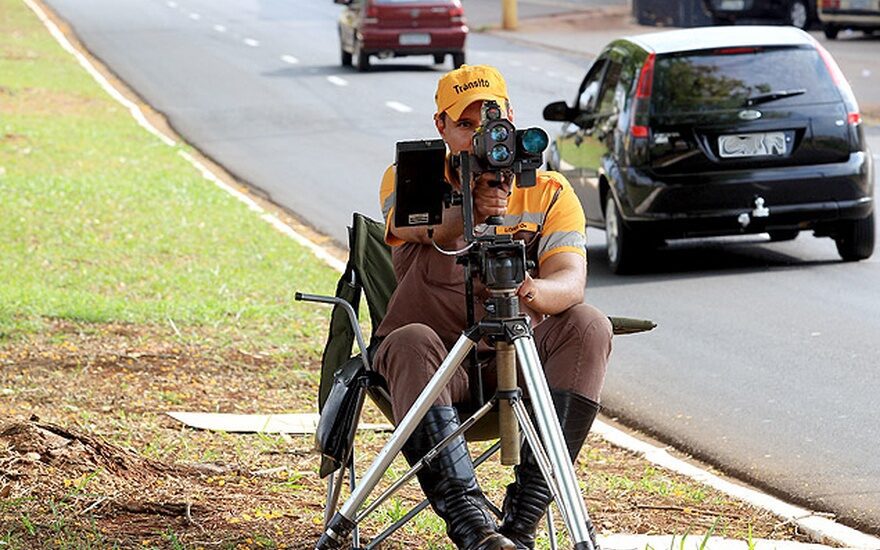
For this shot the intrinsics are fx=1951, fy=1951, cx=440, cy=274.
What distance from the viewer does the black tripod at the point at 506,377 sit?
15.3ft

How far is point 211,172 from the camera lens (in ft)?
64.1

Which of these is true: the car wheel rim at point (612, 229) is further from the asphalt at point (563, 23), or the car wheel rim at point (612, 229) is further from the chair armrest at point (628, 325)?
the asphalt at point (563, 23)

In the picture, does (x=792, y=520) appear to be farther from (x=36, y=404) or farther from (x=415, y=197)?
(x=36, y=404)

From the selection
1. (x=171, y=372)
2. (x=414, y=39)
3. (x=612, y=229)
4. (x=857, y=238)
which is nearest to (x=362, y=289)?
(x=171, y=372)

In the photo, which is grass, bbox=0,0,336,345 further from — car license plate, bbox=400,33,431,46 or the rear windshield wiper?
car license plate, bbox=400,33,431,46

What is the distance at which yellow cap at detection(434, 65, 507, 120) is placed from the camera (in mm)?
5566

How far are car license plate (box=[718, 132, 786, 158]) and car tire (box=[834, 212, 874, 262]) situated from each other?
76 cm

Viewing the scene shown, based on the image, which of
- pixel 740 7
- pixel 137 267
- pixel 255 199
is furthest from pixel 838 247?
pixel 740 7

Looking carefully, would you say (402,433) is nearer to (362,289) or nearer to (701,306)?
(362,289)

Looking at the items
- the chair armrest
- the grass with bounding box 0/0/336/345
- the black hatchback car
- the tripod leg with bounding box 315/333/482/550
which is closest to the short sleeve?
the chair armrest

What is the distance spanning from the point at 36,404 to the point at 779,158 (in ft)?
19.4

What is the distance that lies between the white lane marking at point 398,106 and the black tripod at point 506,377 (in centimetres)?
2082

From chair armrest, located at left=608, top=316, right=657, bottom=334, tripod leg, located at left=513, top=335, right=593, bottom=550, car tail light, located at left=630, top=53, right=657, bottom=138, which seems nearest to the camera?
tripod leg, located at left=513, top=335, right=593, bottom=550

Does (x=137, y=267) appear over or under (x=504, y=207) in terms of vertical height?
under
